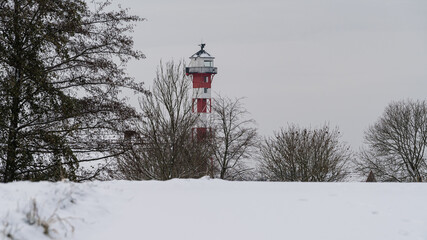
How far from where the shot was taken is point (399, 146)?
102 ft

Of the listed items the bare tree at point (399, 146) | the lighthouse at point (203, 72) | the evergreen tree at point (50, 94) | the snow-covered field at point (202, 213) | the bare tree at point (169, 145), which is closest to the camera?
the snow-covered field at point (202, 213)

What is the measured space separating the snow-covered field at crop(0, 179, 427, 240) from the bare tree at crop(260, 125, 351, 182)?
1632 cm

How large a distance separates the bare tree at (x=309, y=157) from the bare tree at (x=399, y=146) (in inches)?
328

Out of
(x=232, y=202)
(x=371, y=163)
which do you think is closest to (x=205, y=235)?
(x=232, y=202)

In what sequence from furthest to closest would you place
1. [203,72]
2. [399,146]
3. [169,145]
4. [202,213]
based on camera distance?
[203,72], [399,146], [169,145], [202,213]

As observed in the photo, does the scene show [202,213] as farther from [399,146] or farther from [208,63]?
[208,63]

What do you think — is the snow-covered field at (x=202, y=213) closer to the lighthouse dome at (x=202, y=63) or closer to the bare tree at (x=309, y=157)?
the bare tree at (x=309, y=157)

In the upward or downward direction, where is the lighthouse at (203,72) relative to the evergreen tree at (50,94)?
upward

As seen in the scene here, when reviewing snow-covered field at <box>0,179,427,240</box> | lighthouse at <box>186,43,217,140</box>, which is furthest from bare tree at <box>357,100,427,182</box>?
snow-covered field at <box>0,179,427,240</box>

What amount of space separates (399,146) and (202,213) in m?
29.9

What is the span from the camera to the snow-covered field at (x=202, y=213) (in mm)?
3523

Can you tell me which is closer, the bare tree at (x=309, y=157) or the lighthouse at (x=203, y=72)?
the bare tree at (x=309, y=157)

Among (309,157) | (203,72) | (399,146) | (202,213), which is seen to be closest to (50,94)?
(202,213)

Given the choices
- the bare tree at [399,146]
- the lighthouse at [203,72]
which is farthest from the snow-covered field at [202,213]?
the lighthouse at [203,72]
